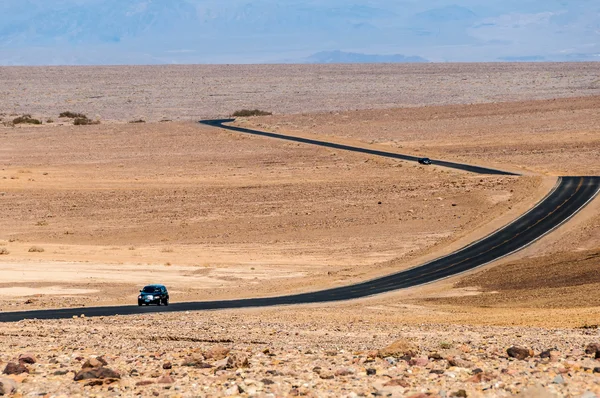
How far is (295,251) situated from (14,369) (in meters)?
43.5

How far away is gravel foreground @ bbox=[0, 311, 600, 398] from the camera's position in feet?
46.4

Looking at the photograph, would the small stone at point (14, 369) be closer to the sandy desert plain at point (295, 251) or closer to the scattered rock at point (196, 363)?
the sandy desert plain at point (295, 251)

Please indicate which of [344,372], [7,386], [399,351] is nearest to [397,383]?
[344,372]

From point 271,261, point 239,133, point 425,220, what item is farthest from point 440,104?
point 271,261

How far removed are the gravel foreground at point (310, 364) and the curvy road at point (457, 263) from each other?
13.5 meters

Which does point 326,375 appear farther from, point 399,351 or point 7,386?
point 7,386

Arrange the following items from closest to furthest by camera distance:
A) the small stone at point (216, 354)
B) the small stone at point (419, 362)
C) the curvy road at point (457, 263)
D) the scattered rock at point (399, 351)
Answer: the small stone at point (419, 362)
the scattered rock at point (399, 351)
the small stone at point (216, 354)
the curvy road at point (457, 263)

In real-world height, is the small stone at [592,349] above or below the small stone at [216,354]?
above

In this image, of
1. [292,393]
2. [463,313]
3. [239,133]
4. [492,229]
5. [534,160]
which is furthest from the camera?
[239,133]

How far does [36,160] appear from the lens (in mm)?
99562

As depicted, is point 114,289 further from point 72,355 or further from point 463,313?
point 72,355

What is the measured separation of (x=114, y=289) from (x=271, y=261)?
1288 centimetres

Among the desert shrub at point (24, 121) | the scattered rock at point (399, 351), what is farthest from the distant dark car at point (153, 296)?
the desert shrub at point (24, 121)

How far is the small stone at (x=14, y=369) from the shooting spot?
16.0m
